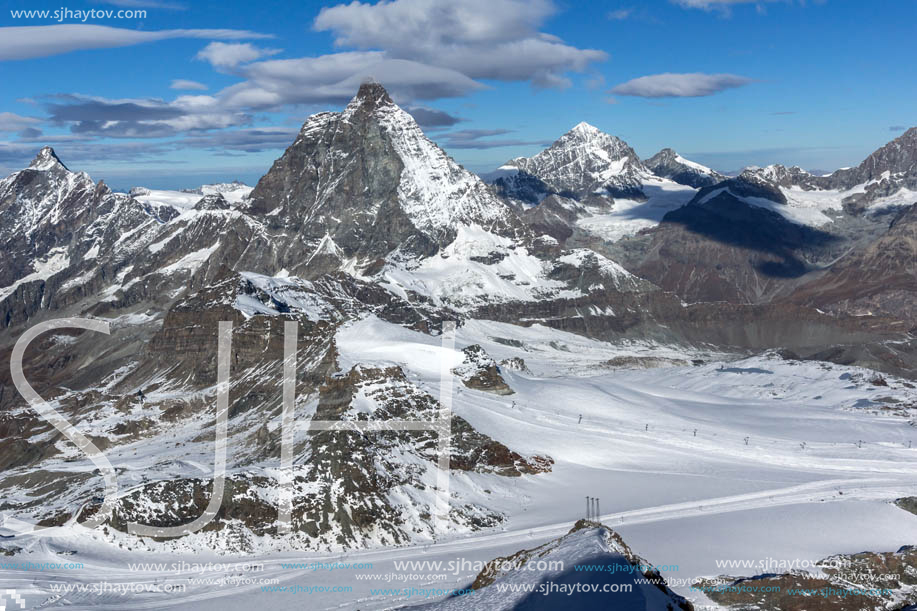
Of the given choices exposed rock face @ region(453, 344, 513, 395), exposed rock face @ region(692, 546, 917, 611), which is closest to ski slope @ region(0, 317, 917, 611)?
exposed rock face @ region(692, 546, 917, 611)

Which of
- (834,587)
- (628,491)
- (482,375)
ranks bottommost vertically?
(628,491)

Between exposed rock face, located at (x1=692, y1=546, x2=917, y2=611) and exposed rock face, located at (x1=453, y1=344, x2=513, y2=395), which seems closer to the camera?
exposed rock face, located at (x1=692, y1=546, x2=917, y2=611)

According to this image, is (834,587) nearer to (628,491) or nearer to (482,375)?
(628,491)

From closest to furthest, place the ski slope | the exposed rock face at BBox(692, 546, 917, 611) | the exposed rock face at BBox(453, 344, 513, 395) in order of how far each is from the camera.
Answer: the exposed rock face at BBox(692, 546, 917, 611), the ski slope, the exposed rock face at BBox(453, 344, 513, 395)

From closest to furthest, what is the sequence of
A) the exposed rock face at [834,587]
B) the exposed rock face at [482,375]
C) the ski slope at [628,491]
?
the exposed rock face at [834,587], the ski slope at [628,491], the exposed rock face at [482,375]

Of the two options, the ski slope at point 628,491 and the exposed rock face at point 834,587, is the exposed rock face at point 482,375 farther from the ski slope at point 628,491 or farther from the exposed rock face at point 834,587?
the exposed rock face at point 834,587

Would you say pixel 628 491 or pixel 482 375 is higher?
pixel 482 375

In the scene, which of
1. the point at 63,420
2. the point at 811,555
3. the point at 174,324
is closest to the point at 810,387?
the point at 811,555

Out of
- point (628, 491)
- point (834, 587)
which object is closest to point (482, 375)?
point (628, 491)

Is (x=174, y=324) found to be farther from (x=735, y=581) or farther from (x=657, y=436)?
(x=735, y=581)

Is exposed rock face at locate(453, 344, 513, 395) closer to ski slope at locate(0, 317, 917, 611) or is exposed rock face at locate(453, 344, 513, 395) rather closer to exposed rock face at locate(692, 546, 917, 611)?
ski slope at locate(0, 317, 917, 611)

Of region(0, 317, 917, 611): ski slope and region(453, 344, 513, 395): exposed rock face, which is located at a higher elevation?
region(453, 344, 513, 395): exposed rock face

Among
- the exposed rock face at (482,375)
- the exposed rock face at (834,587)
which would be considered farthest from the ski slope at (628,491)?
the exposed rock face at (482,375)
